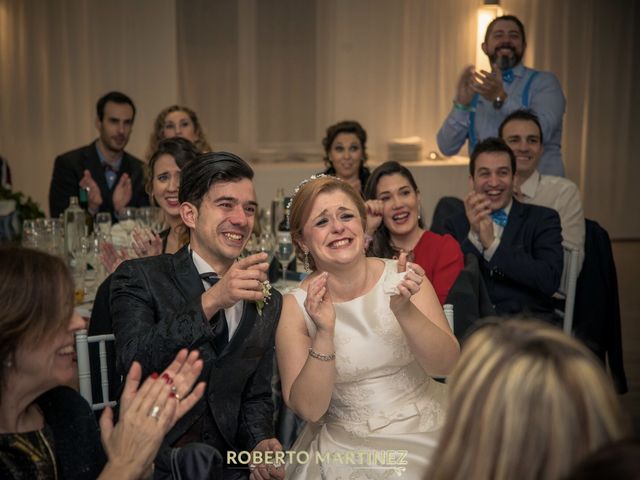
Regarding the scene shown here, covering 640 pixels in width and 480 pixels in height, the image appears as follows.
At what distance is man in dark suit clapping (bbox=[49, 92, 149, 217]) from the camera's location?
538 centimetres

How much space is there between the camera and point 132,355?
7.28ft

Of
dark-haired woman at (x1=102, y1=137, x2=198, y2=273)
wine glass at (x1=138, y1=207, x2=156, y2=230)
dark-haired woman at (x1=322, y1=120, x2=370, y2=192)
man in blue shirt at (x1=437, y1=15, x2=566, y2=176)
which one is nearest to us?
dark-haired woman at (x1=102, y1=137, x2=198, y2=273)

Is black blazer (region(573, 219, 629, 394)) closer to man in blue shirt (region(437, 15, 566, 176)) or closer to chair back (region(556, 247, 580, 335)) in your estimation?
chair back (region(556, 247, 580, 335))

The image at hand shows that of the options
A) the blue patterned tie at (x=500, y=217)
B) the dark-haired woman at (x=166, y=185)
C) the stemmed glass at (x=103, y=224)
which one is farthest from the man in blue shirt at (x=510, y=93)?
the stemmed glass at (x=103, y=224)

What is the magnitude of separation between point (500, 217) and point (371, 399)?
159 centimetres

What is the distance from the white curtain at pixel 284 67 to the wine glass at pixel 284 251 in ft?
13.6

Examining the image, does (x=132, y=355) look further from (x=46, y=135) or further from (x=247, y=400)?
(x=46, y=135)

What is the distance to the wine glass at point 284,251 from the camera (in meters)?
3.77

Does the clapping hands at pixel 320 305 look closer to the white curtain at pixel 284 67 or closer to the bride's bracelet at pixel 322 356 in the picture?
the bride's bracelet at pixel 322 356

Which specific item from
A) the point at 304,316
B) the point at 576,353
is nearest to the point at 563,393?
the point at 576,353

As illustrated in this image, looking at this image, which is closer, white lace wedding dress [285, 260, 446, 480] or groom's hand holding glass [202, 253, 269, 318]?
groom's hand holding glass [202, 253, 269, 318]

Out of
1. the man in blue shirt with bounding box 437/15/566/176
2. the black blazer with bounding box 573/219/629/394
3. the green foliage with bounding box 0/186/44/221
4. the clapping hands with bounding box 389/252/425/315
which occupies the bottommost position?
the black blazer with bounding box 573/219/629/394

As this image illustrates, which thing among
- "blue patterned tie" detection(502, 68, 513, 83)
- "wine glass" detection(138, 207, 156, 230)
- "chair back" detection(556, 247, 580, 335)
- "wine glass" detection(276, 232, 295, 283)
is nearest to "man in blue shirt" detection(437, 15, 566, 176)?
"blue patterned tie" detection(502, 68, 513, 83)

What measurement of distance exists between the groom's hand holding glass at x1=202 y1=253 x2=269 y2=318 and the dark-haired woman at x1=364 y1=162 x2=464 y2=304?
1.32 m
